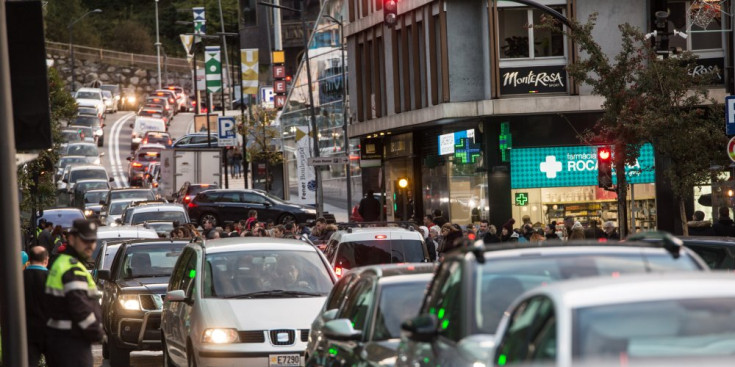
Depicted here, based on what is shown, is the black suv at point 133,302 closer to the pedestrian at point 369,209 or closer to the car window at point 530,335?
the car window at point 530,335

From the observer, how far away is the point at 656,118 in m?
24.1

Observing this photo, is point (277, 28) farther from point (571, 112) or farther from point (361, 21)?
point (571, 112)

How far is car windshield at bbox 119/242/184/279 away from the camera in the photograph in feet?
63.0

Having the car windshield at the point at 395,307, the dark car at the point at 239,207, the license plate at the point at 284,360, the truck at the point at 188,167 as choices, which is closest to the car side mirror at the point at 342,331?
the car windshield at the point at 395,307

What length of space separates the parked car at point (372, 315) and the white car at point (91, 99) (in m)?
85.2

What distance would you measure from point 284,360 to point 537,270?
218 inches

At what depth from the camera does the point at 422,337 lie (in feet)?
24.8

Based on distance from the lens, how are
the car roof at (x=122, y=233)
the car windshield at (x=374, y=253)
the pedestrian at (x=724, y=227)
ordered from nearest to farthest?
the car windshield at (x=374, y=253) → the pedestrian at (x=724, y=227) → the car roof at (x=122, y=233)

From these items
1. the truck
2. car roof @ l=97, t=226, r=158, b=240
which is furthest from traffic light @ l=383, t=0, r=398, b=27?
the truck

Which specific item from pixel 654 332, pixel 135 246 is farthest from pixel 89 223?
pixel 135 246

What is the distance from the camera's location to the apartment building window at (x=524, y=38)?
3594 centimetres

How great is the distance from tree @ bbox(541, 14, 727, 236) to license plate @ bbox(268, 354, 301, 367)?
1214 cm

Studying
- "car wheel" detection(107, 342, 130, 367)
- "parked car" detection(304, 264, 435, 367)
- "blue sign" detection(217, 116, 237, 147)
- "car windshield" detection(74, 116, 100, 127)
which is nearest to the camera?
"parked car" detection(304, 264, 435, 367)

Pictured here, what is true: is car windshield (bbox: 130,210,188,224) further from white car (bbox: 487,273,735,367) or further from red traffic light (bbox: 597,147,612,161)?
white car (bbox: 487,273,735,367)
